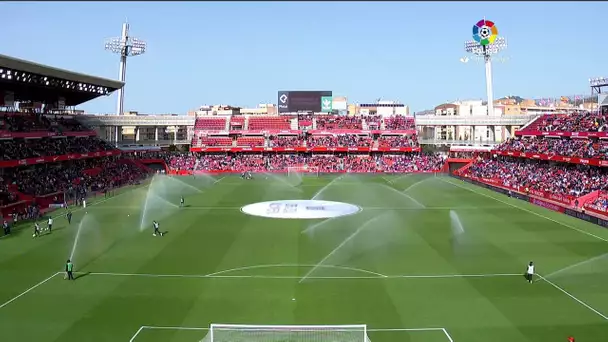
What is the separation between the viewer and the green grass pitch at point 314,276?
2058 cm

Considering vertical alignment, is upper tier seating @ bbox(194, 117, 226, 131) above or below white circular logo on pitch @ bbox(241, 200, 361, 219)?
above

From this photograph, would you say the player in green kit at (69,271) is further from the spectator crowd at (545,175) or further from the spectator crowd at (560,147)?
the spectator crowd at (560,147)

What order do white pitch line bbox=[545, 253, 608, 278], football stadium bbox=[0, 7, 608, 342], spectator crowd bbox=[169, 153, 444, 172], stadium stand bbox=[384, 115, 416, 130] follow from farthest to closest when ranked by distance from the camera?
1. stadium stand bbox=[384, 115, 416, 130]
2. spectator crowd bbox=[169, 153, 444, 172]
3. white pitch line bbox=[545, 253, 608, 278]
4. football stadium bbox=[0, 7, 608, 342]

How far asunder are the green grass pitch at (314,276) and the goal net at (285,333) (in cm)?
161

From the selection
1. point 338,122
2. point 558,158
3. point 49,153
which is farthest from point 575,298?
point 338,122

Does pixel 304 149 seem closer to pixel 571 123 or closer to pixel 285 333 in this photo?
pixel 571 123

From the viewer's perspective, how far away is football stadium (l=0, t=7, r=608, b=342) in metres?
21.0

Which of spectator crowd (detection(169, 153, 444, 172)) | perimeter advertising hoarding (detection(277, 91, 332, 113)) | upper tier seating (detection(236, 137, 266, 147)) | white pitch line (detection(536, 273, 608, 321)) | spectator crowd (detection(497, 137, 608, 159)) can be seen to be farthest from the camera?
perimeter advertising hoarding (detection(277, 91, 332, 113))

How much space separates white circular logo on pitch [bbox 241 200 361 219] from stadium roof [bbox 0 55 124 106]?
82.1 ft

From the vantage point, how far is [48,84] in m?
58.2

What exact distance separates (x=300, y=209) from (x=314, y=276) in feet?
72.0

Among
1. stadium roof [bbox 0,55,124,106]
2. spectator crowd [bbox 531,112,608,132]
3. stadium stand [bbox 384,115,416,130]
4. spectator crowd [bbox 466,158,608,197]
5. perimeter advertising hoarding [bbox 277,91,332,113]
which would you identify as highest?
perimeter advertising hoarding [bbox 277,91,332,113]

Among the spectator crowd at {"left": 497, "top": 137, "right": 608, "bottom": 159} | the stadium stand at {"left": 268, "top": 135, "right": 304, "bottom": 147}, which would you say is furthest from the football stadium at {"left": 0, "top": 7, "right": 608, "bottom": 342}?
the stadium stand at {"left": 268, "top": 135, "right": 304, "bottom": 147}

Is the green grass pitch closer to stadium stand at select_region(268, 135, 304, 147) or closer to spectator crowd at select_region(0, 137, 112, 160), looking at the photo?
spectator crowd at select_region(0, 137, 112, 160)
